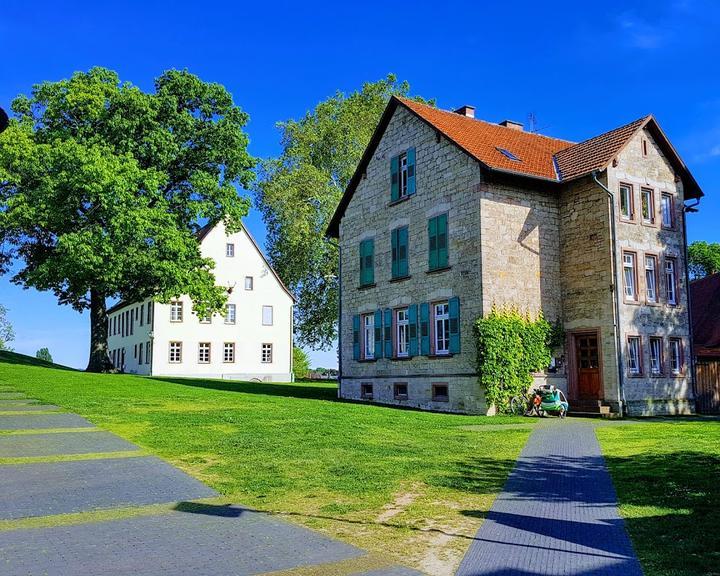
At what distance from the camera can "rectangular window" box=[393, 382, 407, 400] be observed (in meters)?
26.7

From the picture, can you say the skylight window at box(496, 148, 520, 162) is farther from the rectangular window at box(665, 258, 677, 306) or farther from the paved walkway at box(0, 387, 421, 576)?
the paved walkway at box(0, 387, 421, 576)

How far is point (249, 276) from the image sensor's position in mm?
Answer: 54281

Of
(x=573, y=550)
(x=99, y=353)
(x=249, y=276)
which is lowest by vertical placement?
(x=573, y=550)

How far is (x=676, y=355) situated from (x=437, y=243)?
9.68 meters

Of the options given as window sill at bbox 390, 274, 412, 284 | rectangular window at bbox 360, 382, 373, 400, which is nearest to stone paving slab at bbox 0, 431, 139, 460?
window sill at bbox 390, 274, 412, 284

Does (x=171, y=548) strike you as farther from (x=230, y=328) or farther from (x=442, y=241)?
(x=230, y=328)

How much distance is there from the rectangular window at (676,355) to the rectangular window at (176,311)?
35.6 metres

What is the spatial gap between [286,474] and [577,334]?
676 inches

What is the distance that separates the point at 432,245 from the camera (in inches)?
1019

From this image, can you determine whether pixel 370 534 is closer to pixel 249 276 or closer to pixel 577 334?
pixel 577 334

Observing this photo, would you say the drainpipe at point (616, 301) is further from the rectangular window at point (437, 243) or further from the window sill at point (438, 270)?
the window sill at point (438, 270)

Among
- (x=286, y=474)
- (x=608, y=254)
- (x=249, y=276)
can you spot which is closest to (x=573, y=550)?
(x=286, y=474)

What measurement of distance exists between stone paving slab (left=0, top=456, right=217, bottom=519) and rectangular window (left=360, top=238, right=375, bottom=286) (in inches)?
739

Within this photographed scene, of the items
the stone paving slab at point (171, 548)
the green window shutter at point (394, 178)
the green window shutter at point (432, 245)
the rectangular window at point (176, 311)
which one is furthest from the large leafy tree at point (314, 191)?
the stone paving slab at point (171, 548)
